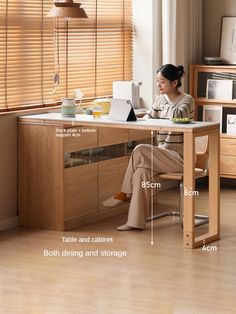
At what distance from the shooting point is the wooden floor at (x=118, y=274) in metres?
4.38

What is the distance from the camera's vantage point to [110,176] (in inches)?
260

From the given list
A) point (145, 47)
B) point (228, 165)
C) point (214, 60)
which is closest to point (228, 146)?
point (228, 165)

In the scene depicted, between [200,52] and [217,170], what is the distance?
7.74ft

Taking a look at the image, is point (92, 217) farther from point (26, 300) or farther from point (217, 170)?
point (26, 300)

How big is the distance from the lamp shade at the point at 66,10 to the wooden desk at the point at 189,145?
74 centimetres

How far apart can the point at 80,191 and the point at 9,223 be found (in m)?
0.58

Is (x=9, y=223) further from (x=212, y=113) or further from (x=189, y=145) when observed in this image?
(x=212, y=113)

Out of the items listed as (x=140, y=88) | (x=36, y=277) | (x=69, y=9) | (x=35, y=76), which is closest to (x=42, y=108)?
(x=35, y=76)

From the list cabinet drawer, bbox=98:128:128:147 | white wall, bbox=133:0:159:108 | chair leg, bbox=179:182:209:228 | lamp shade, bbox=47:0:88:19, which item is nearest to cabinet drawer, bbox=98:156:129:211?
cabinet drawer, bbox=98:128:128:147

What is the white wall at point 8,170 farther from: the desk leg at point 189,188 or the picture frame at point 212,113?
the picture frame at point 212,113

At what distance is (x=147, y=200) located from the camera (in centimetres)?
609

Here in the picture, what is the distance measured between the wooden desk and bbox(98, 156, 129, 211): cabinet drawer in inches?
21.0

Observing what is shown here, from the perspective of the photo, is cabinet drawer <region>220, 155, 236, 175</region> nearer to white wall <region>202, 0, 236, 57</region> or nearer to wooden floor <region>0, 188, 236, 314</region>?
white wall <region>202, 0, 236, 57</region>

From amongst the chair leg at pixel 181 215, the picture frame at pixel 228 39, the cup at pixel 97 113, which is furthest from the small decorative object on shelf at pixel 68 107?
the picture frame at pixel 228 39
